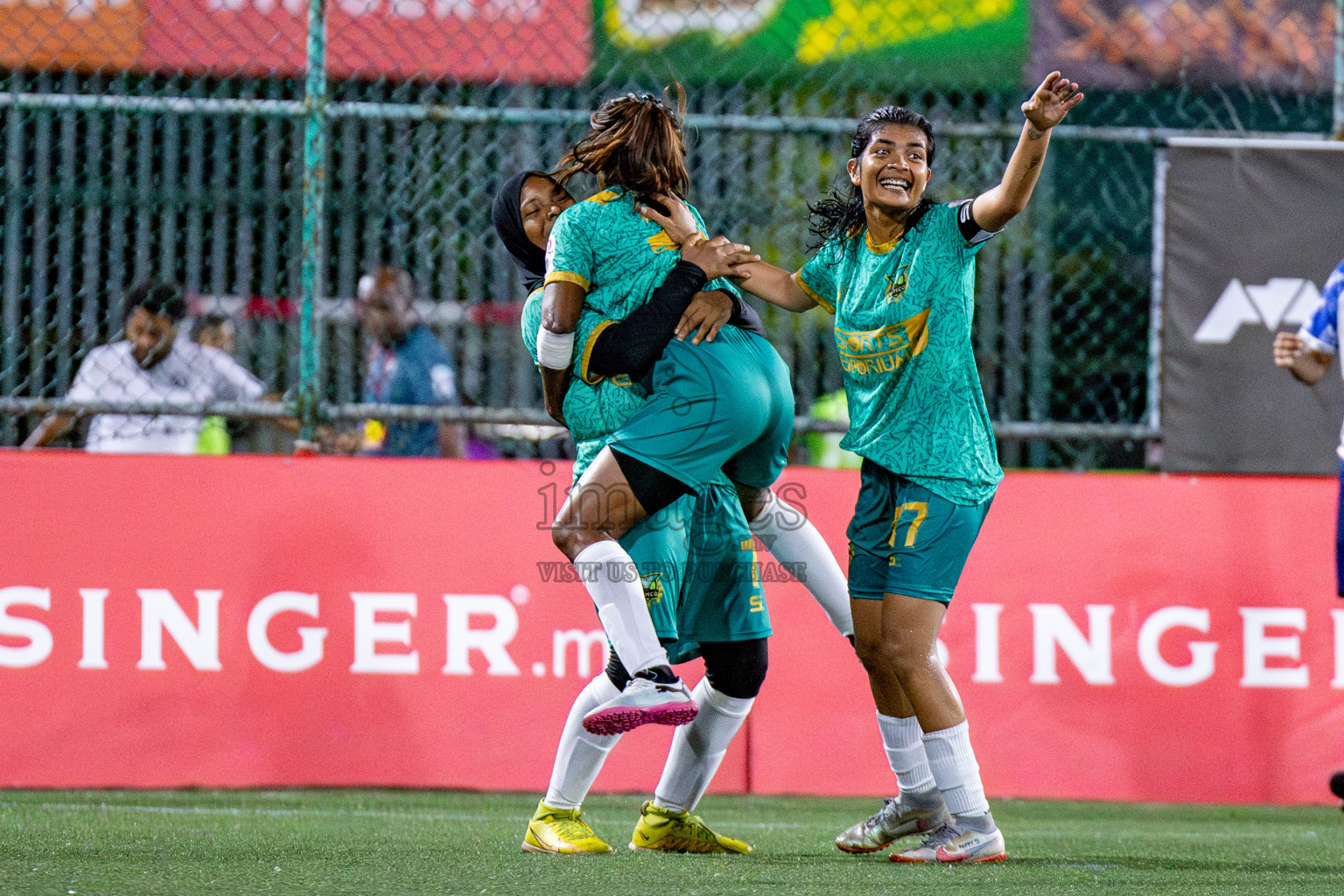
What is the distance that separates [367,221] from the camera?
5.82 meters

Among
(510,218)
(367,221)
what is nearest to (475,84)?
(367,221)

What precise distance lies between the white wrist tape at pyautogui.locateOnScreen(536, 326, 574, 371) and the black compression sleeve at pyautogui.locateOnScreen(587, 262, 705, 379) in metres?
0.07

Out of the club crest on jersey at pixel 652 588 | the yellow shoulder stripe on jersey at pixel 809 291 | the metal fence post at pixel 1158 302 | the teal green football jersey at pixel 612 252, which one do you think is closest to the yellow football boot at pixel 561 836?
the club crest on jersey at pixel 652 588

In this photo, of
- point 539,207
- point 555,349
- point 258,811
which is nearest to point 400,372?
point 258,811

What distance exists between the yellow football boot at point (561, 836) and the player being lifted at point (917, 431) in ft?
2.44

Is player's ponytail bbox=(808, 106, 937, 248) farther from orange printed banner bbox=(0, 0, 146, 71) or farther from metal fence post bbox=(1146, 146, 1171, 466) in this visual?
orange printed banner bbox=(0, 0, 146, 71)

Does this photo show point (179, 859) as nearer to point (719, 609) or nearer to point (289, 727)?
point (719, 609)

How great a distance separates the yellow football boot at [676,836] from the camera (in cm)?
377

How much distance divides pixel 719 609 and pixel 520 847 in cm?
77

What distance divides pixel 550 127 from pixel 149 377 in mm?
1785

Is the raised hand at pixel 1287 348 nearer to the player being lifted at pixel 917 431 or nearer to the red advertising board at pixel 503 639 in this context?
the red advertising board at pixel 503 639

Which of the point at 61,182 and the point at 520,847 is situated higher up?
the point at 61,182

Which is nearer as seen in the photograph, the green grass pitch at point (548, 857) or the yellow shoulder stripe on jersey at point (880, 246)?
the green grass pitch at point (548, 857)

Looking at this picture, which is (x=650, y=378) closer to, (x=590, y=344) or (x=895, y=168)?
(x=590, y=344)
